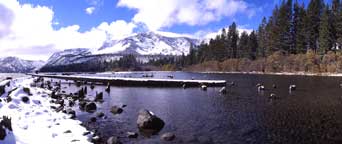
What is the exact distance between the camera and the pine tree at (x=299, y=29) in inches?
4656

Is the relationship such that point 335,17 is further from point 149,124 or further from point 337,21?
point 149,124

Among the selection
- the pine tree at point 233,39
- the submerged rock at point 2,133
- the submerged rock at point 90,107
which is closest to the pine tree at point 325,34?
the pine tree at point 233,39

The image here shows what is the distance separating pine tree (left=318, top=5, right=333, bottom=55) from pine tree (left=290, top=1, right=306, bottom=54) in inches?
375

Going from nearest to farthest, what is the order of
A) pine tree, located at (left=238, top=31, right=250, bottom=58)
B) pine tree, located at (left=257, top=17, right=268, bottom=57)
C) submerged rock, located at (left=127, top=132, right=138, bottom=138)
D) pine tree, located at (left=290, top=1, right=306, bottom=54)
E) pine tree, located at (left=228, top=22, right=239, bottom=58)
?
submerged rock, located at (left=127, top=132, right=138, bottom=138) → pine tree, located at (left=290, top=1, right=306, bottom=54) → pine tree, located at (left=257, top=17, right=268, bottom=57) → pine tree, located at (left=238, top=31, right=250, bottom=58) → pine tree, located at (left=228, top=22, right=239, bottom=58)

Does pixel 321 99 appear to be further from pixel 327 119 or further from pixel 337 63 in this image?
pixel 337 63

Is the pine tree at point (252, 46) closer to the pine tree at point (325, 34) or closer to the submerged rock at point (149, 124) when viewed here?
the pine tree at point (325, 34)

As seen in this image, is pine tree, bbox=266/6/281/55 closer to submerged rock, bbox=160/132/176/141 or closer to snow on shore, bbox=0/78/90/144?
snow on shore, bbox=0/78/90/144

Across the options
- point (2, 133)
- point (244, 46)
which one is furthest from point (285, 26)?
point (2, 133)

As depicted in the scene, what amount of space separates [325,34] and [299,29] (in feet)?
47.2

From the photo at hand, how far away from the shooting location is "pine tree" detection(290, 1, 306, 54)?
118250mm

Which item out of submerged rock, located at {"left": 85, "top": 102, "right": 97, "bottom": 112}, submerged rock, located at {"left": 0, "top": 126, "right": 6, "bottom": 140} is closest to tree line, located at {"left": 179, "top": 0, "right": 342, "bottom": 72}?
submerged rock, located at {"left": 85, "top": 102, "right": 97, "bottom": 112}

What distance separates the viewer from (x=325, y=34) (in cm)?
10625

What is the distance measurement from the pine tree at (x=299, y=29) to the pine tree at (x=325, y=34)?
9.52m

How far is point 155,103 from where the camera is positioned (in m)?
42.5
